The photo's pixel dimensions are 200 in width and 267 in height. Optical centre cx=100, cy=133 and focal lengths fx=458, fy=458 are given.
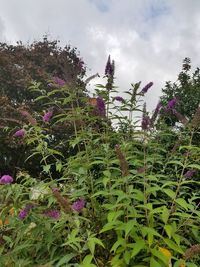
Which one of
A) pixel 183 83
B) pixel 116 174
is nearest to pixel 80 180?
pixel 116 174

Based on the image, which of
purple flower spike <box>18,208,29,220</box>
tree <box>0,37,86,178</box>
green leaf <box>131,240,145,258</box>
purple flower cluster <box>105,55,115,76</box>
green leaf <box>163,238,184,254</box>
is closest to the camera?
green leaf <box>131,240,145,258</box>

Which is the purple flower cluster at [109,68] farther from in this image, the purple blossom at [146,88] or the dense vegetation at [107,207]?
the purple blossom at [146,88]

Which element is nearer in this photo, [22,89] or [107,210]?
[107,210]

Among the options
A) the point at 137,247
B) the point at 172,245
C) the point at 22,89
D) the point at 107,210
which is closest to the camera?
the point at 137,247

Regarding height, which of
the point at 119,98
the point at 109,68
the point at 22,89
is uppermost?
the point at 22,89

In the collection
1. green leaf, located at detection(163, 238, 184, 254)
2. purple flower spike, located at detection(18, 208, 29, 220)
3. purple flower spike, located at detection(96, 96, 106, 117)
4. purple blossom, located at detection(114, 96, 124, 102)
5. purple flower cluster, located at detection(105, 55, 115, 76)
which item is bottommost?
green leaf, located at detection(163, 238, 184, 254)

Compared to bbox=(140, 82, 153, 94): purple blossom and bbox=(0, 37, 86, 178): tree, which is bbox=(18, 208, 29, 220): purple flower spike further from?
bbox=(0, 37, 86, 178): tree

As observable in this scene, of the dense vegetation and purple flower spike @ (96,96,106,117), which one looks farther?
purple flower spike @ (96,96,106,117)

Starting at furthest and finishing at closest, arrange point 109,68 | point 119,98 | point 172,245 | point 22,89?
point 22,89 → point 119,98 → point 109,68 → point 172,245

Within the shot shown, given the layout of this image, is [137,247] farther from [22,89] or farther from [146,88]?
[22,89]

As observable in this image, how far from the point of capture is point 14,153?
1273 cm

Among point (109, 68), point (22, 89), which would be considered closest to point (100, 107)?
point (109, 68)

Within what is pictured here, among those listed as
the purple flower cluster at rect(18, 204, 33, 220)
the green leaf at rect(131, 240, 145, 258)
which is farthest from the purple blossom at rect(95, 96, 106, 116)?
the green leaf at rect(131, 240, 145, 258)

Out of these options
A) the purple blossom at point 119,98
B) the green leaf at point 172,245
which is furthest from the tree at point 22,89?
the green leaf at point 172,245
